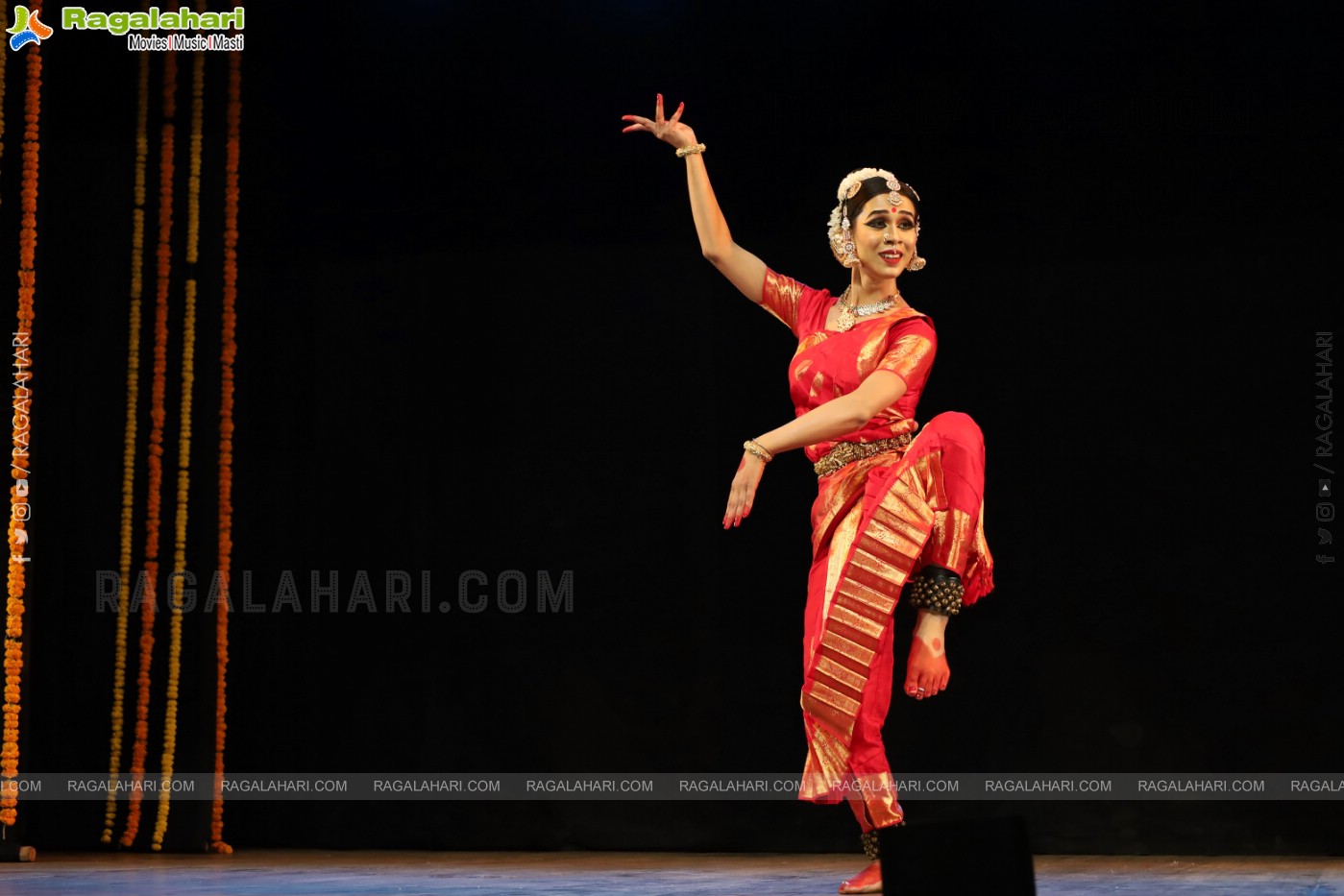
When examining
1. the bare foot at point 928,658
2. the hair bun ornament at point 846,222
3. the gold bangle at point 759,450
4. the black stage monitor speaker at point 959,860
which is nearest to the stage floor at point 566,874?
the bare foot at point 928,658

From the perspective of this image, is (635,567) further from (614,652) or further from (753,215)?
(753,215)

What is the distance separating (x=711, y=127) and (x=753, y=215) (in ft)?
0.89

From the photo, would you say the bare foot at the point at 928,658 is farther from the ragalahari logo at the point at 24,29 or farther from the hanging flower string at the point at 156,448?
the ragalahari logo at the point at 24,29

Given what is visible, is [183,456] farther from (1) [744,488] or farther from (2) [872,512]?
(2) [872,512]

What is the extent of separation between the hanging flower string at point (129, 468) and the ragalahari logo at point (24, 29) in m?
0.36

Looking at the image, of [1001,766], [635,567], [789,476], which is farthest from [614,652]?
[1001,766]

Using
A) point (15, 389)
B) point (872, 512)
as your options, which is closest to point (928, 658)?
point (872, 512)

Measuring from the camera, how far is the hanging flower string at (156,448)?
484 cm

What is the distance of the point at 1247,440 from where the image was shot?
14.6 feet

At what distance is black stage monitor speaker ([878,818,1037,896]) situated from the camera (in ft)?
6.40

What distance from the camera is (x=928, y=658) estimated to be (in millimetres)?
3566

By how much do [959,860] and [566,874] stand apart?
232 cm

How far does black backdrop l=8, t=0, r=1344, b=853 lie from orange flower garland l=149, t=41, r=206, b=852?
39 mm

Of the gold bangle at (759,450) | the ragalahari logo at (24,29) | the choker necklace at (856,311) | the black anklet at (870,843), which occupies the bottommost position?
the black anklet at (870,843)
